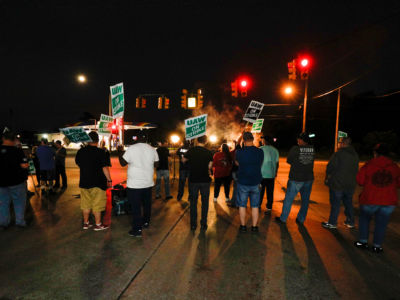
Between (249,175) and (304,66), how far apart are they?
10293 mm

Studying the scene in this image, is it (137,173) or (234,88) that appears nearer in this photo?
(137,173)

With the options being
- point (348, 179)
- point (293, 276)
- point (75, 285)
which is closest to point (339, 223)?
point (348, 179)

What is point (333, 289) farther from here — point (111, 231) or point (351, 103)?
point (351, 103)

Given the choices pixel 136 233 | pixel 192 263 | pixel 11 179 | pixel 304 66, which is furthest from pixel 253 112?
pixel 11 179

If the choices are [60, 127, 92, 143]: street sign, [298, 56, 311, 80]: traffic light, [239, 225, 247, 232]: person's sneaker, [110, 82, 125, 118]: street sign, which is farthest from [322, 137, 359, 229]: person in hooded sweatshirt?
[298, 56, 311, 80]: traffic light

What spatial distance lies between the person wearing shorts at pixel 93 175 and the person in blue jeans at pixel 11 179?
134cm

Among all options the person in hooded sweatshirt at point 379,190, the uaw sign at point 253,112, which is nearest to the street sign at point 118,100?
the uaw sign at point 253,112

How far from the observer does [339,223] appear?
5695 mm

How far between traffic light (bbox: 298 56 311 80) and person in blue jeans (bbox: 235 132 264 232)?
32.4ft

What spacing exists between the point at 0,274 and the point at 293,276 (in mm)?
3907

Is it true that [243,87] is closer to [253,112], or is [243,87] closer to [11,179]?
[253,112]

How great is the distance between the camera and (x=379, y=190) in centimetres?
404

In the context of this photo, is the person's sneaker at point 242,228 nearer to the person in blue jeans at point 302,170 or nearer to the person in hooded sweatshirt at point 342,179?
the person in blue jeans at point 302,170

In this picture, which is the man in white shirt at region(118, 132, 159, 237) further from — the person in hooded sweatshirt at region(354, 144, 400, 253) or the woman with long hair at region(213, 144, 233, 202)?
the person in hooded sweatshirt at region(354, 144, 400, 253)
